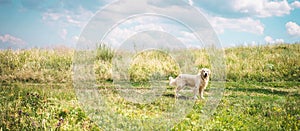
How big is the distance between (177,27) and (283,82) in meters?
7.27

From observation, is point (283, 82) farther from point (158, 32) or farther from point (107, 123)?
point (107, 123)

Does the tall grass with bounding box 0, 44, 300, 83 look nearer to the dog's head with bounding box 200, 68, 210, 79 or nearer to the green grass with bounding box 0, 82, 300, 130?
the dog's head with bounding box 200, 68, 210, 79

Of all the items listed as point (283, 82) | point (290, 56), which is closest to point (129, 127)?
point (283, 82)

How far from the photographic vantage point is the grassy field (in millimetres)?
6738

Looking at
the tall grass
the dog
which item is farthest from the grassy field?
the dog

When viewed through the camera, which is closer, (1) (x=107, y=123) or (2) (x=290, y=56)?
(1) (x=107, y=123)

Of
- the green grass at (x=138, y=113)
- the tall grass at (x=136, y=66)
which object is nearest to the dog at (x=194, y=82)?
the green grass at (x=138, y=113)

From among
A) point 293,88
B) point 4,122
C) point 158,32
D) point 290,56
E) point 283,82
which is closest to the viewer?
point 4,122

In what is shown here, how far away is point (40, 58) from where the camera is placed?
14.4 metres

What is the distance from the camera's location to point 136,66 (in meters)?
13.3

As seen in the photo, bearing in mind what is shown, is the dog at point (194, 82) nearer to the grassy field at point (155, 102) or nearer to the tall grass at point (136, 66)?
the grassy field at point (155, 102)

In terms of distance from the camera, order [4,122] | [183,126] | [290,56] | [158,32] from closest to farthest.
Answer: [4,122] → [183,126] → [158,32] → [290,56]

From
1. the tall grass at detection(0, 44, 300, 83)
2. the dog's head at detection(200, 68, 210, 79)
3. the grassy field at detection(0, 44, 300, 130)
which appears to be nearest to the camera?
the grassy field at detection(0, 44, 300, 130)

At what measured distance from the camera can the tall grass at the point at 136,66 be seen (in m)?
12.7
